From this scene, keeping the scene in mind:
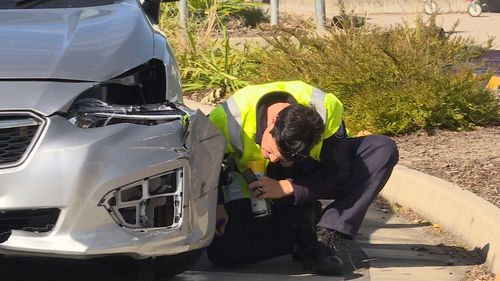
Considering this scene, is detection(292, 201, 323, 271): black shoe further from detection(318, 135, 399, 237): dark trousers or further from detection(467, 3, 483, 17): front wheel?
detection(467, 3, 483, 17): front wheel

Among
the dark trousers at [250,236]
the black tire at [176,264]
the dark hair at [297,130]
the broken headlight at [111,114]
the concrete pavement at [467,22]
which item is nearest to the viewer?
the broken headlight at [111,114]

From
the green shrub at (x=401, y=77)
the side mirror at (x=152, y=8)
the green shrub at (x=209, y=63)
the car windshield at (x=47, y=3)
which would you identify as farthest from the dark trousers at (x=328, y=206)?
the green shrub at (x=209, y=63)

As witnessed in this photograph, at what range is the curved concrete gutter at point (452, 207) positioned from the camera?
4858 millimetres

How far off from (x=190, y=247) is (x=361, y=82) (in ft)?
12.8

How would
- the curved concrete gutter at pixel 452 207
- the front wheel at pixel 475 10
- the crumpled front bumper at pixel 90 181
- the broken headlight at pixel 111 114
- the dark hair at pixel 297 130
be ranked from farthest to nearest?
the front wheel at pixel 475 10 → the curved concrete gutter at pixel 452 207 → the dark hair at pixel 297 130 → the broken headlight at pixel 111 114 → the crumpled front bumper at pixel 90 181

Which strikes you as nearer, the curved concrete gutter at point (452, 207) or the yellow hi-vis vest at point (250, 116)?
the yellow hi-vis vest at point (250, 116)

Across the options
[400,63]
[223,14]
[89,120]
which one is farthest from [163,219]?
[223,14]

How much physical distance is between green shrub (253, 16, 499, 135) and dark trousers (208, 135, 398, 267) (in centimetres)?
264

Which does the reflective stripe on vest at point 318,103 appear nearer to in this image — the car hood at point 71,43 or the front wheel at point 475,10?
the car hood at point 71,43

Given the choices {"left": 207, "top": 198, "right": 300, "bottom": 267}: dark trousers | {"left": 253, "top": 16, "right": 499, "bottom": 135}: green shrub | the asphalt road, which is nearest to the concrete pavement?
{"left": 253, "top": 16, "right": 499, "bottom": 135}: green shrub

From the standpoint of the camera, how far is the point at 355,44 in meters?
7.73

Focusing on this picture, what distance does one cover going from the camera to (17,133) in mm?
3387

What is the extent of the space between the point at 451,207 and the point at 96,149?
8.62ft

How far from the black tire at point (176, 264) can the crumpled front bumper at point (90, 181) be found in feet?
2.08
